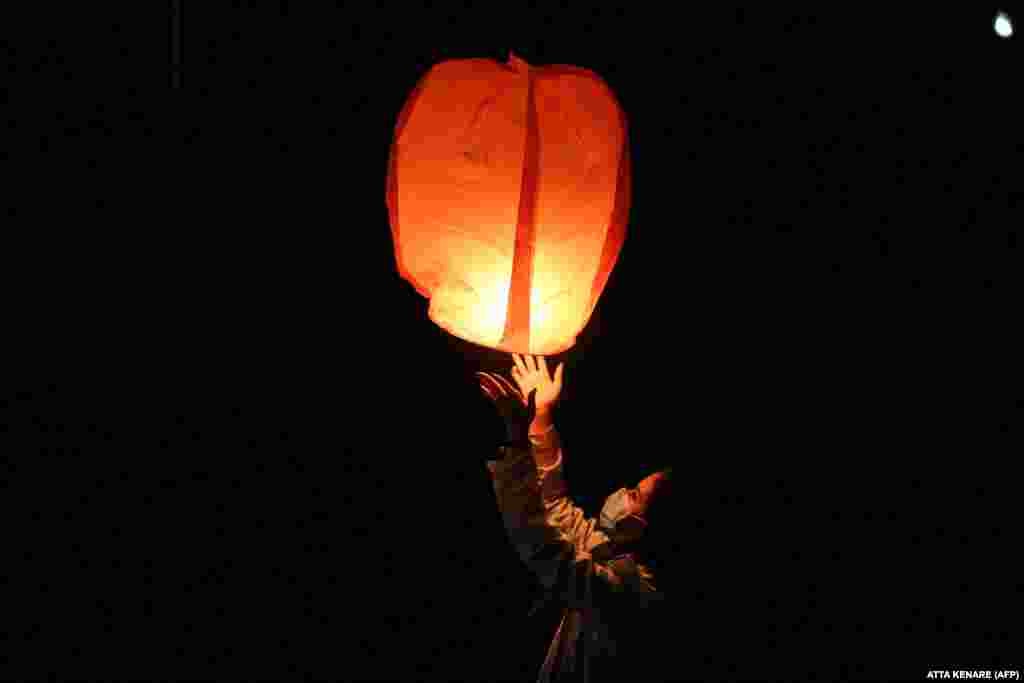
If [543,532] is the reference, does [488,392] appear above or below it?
above

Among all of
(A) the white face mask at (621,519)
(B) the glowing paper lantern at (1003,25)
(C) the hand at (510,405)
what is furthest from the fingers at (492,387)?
(B) the glowing paper lantern at (1003,25)

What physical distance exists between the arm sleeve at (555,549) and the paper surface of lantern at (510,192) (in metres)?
0.25

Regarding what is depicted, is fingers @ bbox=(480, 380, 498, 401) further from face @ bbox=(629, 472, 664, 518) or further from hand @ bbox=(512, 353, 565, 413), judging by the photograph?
face @ bbox=(629, 472, 664, 518)

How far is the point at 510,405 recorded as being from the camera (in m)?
1.93

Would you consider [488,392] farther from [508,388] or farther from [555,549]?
[555,549]

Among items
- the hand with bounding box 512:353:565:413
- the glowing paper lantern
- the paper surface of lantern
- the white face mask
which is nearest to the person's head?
the white face mask

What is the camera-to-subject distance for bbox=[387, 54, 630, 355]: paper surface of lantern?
176cm

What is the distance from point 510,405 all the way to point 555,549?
29cm

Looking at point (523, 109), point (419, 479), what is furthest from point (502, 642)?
point (523, 109)

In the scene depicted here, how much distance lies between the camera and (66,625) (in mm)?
2193

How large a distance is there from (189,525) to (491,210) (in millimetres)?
1032

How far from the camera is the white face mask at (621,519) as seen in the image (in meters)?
1.96

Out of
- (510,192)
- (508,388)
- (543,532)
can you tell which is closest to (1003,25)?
(510,192)

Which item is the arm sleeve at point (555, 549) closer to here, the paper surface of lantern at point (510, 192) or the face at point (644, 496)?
the face at point (644, 496)
